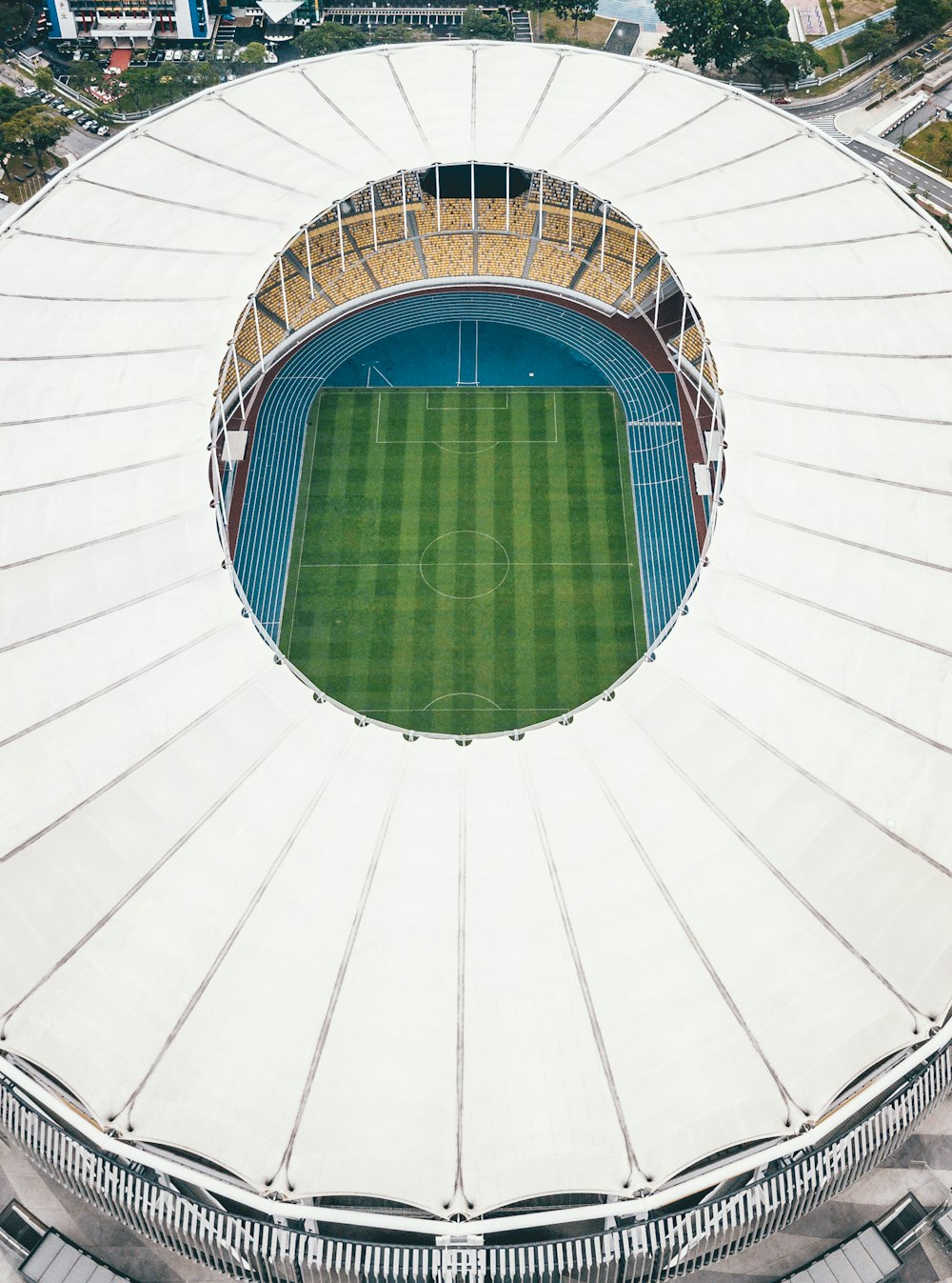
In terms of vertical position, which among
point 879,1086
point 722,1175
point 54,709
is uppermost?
point 54,709

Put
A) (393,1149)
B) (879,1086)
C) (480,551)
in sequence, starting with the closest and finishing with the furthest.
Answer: (393,1149) < (879,1086) < (480,551)

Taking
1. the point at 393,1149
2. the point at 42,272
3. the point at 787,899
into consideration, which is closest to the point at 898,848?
the point at 787,899

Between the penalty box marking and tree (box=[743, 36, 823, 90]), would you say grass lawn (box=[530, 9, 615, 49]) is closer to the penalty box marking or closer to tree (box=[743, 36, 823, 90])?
tree (box=[743, 36, 823, 90])

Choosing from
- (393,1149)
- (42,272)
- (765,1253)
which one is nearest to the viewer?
(393,1149)

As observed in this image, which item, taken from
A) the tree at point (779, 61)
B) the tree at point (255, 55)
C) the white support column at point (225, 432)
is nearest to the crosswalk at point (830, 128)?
the tree at point (779, 61)

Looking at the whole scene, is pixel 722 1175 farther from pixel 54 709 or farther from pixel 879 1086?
pixel 54 709

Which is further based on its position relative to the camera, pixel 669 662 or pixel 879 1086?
pixel 669 662

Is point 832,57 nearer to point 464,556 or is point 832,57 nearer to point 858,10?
point 858,10

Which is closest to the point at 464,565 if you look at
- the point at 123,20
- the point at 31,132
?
the point at 31,132
